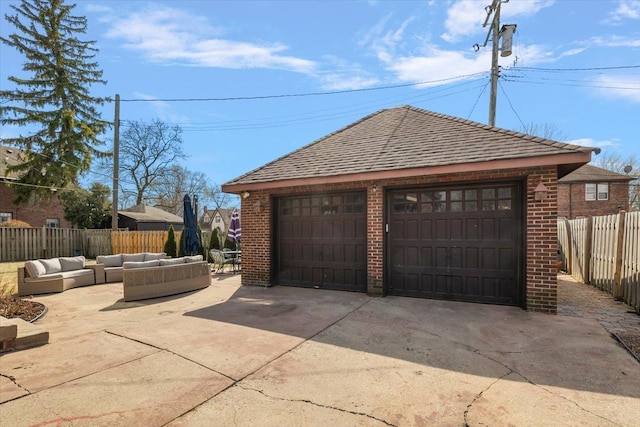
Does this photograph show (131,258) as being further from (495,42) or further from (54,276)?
(495,42)

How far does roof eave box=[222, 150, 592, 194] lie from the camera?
5117 mm

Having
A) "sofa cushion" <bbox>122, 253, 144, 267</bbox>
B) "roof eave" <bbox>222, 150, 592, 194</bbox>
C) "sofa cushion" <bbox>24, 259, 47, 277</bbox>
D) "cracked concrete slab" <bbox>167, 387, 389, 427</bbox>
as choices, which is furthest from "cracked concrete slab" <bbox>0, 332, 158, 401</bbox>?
"sofa cushion" <bbox>122, 253, 144, 267</bbox>

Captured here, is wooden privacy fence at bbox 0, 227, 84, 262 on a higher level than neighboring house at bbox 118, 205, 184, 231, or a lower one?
lower

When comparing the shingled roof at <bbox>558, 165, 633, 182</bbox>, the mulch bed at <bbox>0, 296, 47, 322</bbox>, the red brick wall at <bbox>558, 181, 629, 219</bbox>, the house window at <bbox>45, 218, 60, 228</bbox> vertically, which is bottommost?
the mulch bed at <bbox>0, 296, 47, 322</bbox>

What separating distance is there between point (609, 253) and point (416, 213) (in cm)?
474

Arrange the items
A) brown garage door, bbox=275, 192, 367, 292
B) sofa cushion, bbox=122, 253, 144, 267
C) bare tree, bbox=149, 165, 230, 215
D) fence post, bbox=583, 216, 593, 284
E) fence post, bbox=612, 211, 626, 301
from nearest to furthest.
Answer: fence post, bbox=612, 211, 626, 301
brown garage door, bbox=275, 192, 367, 292
fence post, bbox=583, 216, 593, 284
sofa cushion, bbox=122, 253, 144, 267
bare tree, bbox=149, 165, 230, 215

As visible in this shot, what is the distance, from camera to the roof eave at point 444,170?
5117mm

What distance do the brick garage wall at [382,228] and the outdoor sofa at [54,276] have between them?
4416mm

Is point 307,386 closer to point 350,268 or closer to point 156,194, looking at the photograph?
point 350,268

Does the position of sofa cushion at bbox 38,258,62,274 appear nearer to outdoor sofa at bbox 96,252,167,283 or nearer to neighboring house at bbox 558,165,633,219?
outdoor sofa at bbox 96,252,167,283

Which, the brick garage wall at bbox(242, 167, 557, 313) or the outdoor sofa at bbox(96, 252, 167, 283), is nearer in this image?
the brick garage wall at bbox(242, 167, 557, 313)

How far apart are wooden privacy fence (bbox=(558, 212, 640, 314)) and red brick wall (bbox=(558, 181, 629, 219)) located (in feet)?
61.2

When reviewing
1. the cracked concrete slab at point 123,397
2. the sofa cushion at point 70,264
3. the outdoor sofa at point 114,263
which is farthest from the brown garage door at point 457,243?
the sofa cushion at point 70,264

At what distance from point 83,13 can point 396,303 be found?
81.1 ft
